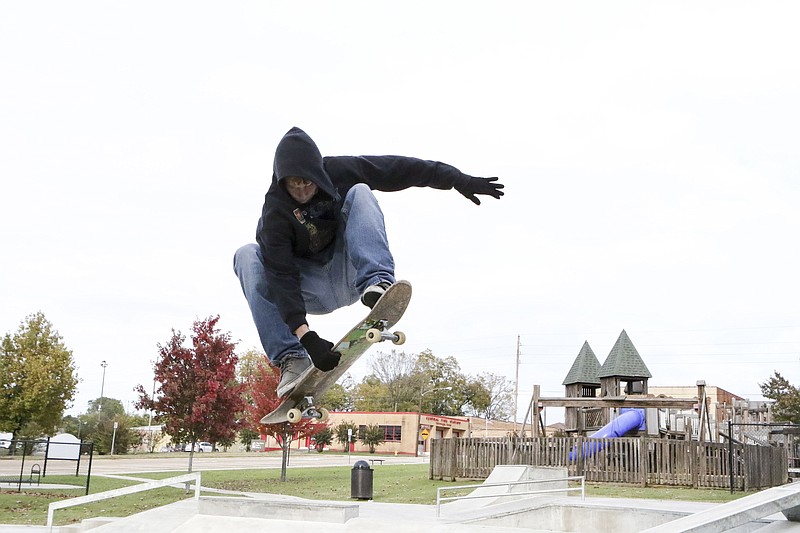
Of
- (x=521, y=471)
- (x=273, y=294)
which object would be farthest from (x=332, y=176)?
(x=521, y=471)

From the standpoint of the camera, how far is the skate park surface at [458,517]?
7.54 metres

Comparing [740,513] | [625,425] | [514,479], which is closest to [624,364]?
[625,425]

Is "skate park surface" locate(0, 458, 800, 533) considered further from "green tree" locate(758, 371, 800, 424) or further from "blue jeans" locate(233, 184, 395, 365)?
"green tree" locate(758, 371, 800, 424)

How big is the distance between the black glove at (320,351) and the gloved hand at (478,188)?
1654mm

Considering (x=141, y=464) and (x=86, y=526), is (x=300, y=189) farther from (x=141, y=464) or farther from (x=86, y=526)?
(x=141, y=464)

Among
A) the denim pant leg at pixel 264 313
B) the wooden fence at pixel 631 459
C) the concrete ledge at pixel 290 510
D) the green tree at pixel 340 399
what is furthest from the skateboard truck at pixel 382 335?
the green tree at pixel 340 399

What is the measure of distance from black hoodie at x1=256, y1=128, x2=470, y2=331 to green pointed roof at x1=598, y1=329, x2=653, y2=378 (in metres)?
25.1

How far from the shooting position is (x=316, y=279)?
5.36 meters

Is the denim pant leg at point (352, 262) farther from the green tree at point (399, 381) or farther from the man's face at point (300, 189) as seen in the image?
the green tree at point (399, 381)

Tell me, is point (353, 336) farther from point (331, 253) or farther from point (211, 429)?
point (211, 429)

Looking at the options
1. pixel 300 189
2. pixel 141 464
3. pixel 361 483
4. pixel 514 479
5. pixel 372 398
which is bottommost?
pixel 141 464

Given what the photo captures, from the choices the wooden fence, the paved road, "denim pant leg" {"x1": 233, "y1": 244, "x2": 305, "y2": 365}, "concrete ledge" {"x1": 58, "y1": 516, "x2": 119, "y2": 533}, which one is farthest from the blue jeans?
the paved road

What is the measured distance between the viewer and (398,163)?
5477mm

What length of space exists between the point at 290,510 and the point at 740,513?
210 inches
